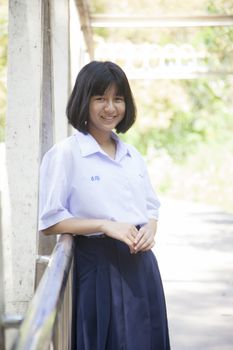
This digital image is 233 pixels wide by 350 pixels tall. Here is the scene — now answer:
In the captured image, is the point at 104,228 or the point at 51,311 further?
the point at 104,228

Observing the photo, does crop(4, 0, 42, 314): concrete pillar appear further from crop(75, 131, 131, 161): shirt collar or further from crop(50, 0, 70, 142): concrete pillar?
crop(75, 131, 131, 161): shirt collar

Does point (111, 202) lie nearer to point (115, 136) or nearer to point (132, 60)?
point (115, 136)

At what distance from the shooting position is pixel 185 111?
70.8 feet

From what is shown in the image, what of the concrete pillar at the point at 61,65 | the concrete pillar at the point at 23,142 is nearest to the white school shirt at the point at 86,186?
the concrete pillar at the point at 23,142

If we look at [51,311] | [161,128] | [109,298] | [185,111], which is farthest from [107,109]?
[161,128]

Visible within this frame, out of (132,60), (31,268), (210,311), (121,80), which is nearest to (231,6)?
(132,60)

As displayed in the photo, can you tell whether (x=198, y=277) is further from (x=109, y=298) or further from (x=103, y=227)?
(x=103, y=227)

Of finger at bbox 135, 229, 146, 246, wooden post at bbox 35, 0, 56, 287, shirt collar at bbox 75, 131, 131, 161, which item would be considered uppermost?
wooden post at bbox 35, 0, 56, 287

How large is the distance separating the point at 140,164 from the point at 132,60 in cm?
948

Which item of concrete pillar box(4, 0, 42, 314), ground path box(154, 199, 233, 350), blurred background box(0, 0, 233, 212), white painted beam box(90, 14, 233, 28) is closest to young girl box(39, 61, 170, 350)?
concrete pillar box(4, 0, 42, 314)

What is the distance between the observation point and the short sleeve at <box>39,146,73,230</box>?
2.72 m

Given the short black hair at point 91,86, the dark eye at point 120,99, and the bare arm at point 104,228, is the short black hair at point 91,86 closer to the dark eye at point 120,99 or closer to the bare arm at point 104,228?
the dark eye at point 120,99

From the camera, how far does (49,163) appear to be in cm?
278

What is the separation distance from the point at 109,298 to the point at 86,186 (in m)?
0.38
